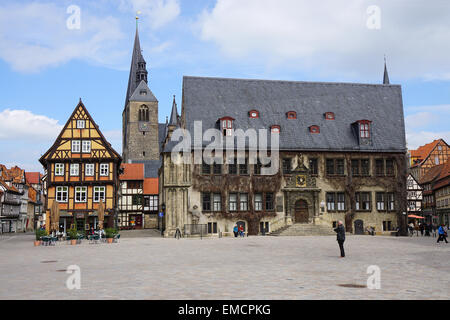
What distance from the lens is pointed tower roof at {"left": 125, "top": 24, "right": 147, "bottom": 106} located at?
11406cm

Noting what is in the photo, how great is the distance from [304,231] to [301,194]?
13.2 feet

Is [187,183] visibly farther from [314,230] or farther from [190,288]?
[190,288]

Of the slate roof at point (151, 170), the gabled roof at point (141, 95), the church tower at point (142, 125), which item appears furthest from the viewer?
the gabled roof at point (141, 95)

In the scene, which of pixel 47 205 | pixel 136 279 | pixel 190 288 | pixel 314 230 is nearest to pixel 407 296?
pixel 190 288

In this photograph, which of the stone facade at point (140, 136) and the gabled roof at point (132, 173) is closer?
the gabled roof at point (132, 173)

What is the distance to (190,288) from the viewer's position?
11789mm

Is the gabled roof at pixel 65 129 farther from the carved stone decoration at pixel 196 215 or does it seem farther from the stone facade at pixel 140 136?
the stone facade at pixel 140 136

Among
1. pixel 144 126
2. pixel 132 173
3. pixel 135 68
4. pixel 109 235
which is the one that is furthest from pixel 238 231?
pixel 135 68

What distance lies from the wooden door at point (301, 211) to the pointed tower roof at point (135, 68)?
7316cm

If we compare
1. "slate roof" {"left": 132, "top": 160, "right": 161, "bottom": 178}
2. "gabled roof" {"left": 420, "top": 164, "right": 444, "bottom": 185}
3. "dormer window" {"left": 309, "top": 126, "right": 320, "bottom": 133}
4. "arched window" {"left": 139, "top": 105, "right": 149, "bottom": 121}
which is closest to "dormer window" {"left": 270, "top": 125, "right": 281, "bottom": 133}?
"dormer window" {"left": 309, "top": 126, "right": 320, "bottom": 133}

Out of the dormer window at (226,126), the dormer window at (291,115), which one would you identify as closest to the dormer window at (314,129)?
the dormer window at (291,115)

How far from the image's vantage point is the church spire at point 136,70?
113688 mm

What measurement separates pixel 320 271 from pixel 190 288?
216 inches

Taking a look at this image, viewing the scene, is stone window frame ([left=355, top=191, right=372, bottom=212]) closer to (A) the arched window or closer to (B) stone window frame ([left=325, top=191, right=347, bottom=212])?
(B) stone window frame ([left=325, top=191, right=347, bottom=212])
